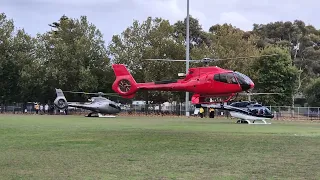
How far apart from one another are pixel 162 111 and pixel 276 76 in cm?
1451

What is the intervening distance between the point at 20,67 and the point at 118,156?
181 feet

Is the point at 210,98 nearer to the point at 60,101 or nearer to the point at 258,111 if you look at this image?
the point at 258,111

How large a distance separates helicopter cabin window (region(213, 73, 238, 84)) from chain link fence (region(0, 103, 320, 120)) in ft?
59.0

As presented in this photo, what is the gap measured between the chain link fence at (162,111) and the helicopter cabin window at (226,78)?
17993 millimetres

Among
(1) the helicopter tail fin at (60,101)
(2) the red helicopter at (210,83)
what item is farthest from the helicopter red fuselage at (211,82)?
(1) the helicopter tail fin at (60,101)

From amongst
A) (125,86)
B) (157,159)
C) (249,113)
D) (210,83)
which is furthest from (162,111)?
(157,159)

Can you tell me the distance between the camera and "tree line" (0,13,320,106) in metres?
55.8

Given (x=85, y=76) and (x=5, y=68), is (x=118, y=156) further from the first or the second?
(x=5, y=68)

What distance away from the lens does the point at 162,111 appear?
58.0m

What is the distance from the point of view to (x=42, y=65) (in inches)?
2432

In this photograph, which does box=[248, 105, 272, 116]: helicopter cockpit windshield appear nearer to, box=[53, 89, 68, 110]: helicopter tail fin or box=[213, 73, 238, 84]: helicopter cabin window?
box=[213, 73, 238, 84]: helicopter cabin window

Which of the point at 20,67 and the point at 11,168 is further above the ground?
the point at 20,67

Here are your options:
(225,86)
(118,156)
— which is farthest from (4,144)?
(225,86)

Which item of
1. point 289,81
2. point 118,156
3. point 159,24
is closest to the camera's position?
point 118,156
